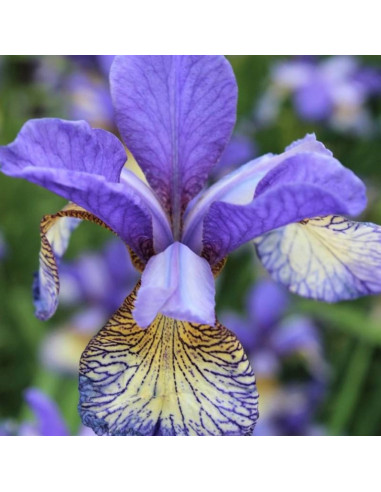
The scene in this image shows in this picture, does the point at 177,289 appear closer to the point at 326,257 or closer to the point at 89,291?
the point at 326,257

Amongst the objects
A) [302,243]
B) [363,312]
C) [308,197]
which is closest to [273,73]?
[363,312]

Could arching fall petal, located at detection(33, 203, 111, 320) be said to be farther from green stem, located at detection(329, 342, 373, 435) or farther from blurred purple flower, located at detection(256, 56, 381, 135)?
blurred purple flower, located at detection(256, 56, 381, 135)

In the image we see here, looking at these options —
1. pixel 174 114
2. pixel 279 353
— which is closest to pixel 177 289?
pixel 174 114

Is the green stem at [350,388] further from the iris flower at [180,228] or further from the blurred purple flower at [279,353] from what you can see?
the iris flower at [180,228]

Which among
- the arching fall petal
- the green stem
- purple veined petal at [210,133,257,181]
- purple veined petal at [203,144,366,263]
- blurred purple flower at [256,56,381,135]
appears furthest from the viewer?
blurred purple flower at [256,56,381,135]

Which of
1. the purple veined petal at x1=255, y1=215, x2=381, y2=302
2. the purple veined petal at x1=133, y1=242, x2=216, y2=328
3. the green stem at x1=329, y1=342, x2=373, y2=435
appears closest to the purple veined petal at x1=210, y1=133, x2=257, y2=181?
the green stem at x1=329, y1=342, x2=373, y2=435

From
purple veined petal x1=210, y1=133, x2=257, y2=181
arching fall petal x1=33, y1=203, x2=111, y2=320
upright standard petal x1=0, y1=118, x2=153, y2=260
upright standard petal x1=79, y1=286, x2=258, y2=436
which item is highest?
upright standard petal x1=0, y1=118, x2=153, y2=260

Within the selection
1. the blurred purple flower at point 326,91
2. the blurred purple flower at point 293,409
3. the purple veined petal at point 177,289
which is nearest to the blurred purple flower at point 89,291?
the blurred purple flower at point 293,409
